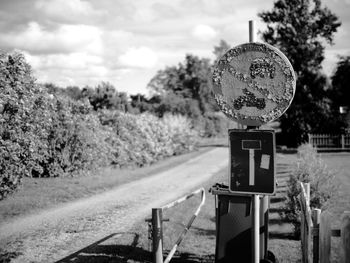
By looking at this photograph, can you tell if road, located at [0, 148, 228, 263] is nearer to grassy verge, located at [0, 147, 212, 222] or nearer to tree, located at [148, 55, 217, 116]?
grassy verge, located at [0, 147, 212, 222]

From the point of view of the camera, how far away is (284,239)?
7723 millimetres

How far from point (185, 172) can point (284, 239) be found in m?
10.2

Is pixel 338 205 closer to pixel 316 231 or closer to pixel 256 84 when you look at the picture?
pixel 316 231

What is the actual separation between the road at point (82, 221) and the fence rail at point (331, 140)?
58.3 ft

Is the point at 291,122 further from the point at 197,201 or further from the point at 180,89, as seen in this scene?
the point at 180,89

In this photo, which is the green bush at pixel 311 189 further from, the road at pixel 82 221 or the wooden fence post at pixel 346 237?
the road at pixel 82 221

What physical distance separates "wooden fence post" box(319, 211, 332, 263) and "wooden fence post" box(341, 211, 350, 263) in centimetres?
17

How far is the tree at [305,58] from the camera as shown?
107 ft

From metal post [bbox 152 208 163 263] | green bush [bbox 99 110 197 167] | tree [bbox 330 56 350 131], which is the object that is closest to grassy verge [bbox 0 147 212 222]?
green bush [bbox 99 110 197 167]

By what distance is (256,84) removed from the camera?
159 inches

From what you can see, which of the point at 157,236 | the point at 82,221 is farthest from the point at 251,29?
the point at 82,221

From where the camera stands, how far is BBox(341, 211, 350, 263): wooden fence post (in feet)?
13.2

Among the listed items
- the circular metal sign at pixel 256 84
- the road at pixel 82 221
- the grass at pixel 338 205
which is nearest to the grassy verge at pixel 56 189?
the road at pixel 82 221

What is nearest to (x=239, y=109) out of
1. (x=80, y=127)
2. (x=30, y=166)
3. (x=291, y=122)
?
(x=30, y=166)
